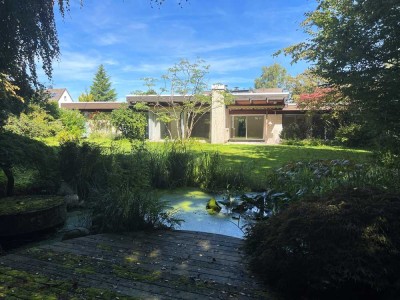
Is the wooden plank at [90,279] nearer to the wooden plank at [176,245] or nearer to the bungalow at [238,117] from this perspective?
the wooden plank at [176,245]

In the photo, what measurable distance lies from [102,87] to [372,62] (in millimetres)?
57251

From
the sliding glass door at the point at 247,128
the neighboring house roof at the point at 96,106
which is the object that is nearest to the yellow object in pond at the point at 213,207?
the sliding glass door at the point at 247,128

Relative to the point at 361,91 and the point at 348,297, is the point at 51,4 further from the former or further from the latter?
the point at 361,91

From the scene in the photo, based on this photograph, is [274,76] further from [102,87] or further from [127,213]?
[127,213]

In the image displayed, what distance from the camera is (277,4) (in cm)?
915

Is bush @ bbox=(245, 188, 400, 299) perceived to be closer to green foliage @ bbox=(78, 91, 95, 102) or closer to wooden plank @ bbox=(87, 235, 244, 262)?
wooden plank @ bbox=(87, 235, 244, 262)

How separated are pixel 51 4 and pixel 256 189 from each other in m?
5.48

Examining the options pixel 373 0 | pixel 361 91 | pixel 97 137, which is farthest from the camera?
pixel 97 137

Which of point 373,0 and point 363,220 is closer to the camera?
point 363,220

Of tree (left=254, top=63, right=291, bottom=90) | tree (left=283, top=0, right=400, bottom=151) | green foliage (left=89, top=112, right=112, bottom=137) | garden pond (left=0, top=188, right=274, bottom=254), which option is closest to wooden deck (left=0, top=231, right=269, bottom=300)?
garden pond (left=0, top=188, right=274, bottom=254)

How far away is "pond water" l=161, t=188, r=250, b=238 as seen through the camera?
494cm

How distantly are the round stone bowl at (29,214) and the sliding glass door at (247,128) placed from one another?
20.5 metres

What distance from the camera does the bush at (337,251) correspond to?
96.1 inches

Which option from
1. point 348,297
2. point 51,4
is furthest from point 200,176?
point 348,297
